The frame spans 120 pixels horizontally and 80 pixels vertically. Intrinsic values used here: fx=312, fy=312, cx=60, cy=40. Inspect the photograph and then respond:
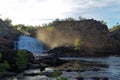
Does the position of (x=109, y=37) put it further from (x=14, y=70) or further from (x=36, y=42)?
(x=14, y=70)

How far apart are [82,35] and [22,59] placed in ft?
351

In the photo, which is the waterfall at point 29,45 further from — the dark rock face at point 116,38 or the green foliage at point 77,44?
the dark rock face at point 116,38

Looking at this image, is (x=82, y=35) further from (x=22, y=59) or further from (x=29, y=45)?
(x=22, y=59)

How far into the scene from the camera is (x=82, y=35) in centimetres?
16300

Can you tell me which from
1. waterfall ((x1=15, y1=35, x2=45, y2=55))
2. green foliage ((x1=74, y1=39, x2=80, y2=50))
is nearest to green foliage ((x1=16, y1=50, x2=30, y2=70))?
waterfall ((x1=15, y1=35, x2=45, y2=55))

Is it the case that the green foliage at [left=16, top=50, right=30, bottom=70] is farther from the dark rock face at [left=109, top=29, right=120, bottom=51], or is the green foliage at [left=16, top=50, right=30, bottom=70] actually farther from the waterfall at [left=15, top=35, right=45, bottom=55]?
the dark rock face at [left=109, top=29, right=120, bottom=51]

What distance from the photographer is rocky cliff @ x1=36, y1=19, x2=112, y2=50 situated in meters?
157

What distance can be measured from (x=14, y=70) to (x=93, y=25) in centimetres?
10142

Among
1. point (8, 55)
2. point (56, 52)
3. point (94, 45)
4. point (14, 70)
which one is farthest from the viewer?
point (94, 45)

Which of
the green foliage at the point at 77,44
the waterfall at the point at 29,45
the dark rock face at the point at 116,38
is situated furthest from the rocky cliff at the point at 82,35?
the waterfall at the point at 29,45

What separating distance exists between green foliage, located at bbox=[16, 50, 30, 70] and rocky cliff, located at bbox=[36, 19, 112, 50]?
90.5 meters

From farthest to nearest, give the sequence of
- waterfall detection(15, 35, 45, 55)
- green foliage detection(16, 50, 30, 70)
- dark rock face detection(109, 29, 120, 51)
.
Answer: dark rock face detection(109, 29, 120, 51) → waterfall detection(15, 35, 45, 55) → green foliage detection(16, 50, 30, 70)

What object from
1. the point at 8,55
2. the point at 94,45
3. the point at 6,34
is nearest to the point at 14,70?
the point at 8,55

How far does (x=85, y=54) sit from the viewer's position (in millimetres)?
130375
